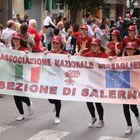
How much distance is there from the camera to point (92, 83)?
914 centimetres

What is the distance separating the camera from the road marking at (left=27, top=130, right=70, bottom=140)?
8328 millimetres

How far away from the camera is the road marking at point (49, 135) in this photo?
8328 millimetres

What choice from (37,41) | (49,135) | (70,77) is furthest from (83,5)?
(49,135)

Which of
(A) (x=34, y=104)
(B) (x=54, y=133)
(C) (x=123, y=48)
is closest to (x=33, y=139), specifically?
(B) (x=54, y=133)

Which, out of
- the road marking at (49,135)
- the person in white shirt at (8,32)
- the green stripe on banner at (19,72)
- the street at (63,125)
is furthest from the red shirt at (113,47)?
the person in white shirt at (8,32)

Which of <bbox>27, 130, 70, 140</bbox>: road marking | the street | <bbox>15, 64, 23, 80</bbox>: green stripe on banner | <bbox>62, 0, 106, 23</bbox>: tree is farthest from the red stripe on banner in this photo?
<bbox>62, 0, 106, 23</bbox>: tree

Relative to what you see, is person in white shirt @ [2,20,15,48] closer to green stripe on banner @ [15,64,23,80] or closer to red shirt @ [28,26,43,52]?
red shirt @ [28,26,43,52]

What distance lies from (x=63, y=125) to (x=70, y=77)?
2.90 feet

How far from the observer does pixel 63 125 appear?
371 inches

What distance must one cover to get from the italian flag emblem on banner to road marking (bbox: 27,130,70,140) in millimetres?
1165

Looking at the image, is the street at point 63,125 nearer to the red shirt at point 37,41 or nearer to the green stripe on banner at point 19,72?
the green stripe on banner at point 19,72

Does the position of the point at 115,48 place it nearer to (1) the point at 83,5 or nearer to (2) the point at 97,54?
(2) the point at 97,54

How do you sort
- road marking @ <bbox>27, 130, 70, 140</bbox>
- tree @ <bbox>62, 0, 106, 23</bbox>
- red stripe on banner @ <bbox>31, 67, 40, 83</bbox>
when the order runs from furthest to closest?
tree @ <bbox>62, 0, 106, 23</bbox> < red stripe on banner @ <bbox>31, 67, 40, 83</bbox> < road marking @ <bbox>27, 130, 70, 140</bbox>

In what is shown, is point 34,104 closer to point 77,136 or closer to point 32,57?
point 32,57
